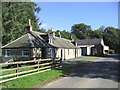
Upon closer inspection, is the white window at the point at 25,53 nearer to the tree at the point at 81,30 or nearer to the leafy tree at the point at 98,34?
the leafy tree at the point at 98,34

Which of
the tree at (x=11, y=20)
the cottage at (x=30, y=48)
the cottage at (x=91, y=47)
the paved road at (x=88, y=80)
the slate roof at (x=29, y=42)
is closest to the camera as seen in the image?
the paved road at (x=88, y=80)

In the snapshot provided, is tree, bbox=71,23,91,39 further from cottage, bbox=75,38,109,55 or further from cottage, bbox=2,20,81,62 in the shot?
cottage, bbox=2,20,81,62

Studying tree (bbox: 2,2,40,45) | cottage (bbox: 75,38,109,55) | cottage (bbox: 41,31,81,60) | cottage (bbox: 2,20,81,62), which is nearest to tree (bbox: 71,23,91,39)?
cottage (bbox: 75,38,109,55)

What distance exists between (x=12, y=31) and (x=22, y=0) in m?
10.0

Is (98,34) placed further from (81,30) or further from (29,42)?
(29,42)

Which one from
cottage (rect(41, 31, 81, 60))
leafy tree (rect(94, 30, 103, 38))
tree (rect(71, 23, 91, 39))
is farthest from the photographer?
tree (rect(71, 23, 91, 39))

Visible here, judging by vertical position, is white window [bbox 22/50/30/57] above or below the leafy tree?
below

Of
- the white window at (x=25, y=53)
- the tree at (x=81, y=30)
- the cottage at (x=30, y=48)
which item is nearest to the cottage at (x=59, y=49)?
the cottage at (x=30, y=48)

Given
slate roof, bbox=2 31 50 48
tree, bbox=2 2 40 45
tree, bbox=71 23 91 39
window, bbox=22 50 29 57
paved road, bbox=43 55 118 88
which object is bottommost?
paved road, bbox=43 55 118 88

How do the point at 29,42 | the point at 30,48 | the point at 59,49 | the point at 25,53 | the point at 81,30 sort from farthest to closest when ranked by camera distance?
the point at 81,30 → the point at 59,49 → the point at 29,42 → the point at 25,53 → the point at 30,48

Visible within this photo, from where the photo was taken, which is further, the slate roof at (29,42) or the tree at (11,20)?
the tree at (11,20)

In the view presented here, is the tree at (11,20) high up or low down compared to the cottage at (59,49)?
up

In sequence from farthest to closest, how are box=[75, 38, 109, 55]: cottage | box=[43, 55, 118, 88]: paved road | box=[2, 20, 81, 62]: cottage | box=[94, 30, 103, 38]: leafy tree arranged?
box=[94, 30, 103, 38]: leafy tree
box=[75, 38, 109, 55]: cottage
box=[2, 20, 81, 62]: cottage
box=[43, 55, 118, 88]: paved road

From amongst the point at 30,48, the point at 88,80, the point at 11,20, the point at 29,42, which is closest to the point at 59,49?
the point at 29,42
